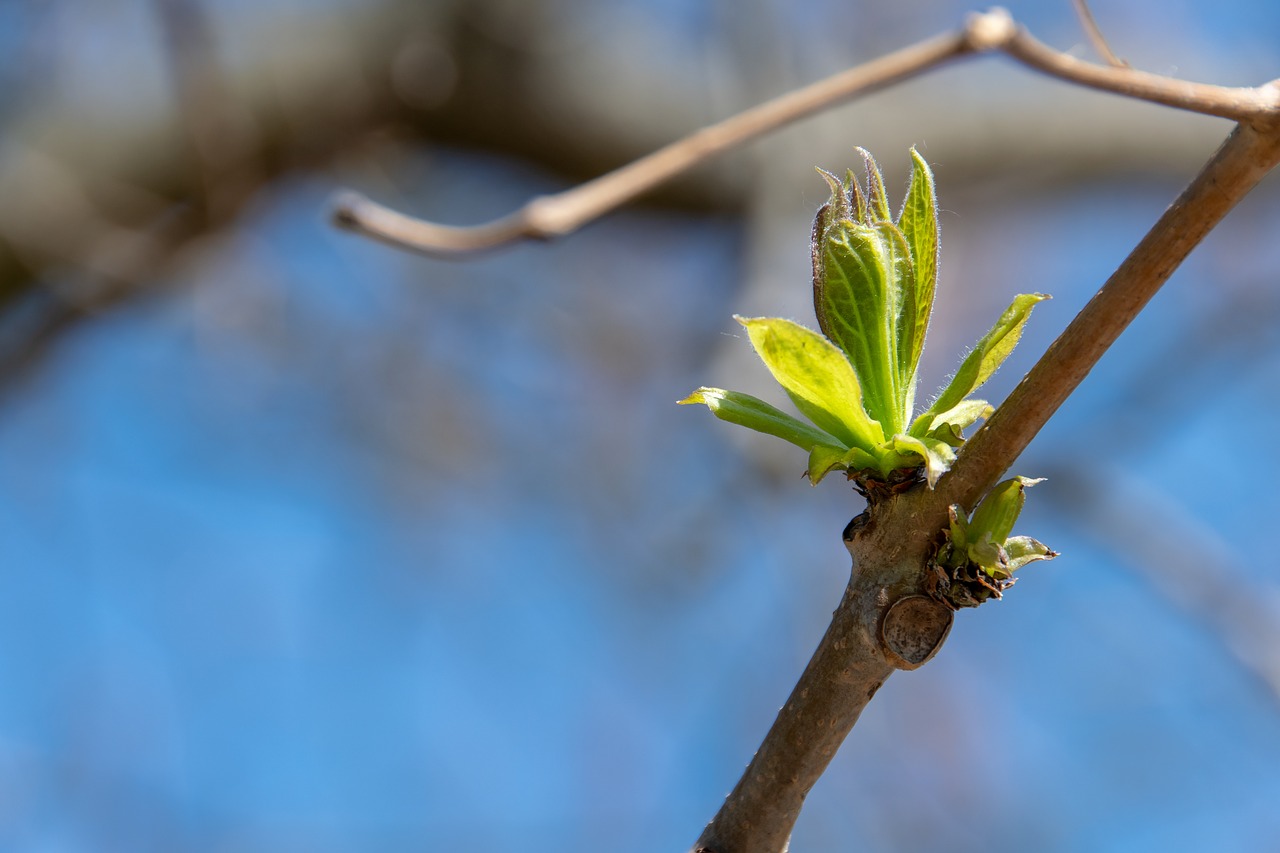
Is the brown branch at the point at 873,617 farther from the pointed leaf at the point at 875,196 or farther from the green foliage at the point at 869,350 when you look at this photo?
the pointed leaf at the point at 875,196

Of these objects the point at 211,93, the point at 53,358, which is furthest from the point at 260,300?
the point at 211,93

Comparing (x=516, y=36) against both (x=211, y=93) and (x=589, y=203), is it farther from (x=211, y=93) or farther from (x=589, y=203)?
(x=589, y=203)

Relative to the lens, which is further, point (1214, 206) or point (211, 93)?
point (211, 93)

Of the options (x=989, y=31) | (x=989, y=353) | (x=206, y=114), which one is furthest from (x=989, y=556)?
(x=206, y=114)

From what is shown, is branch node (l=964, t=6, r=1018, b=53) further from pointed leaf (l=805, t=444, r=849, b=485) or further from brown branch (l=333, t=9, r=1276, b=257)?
pointed leaf (l=805, t=444, r=849, b=485)

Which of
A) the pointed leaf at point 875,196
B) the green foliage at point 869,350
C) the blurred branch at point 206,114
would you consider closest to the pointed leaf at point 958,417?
the green foliage at point 869,350
